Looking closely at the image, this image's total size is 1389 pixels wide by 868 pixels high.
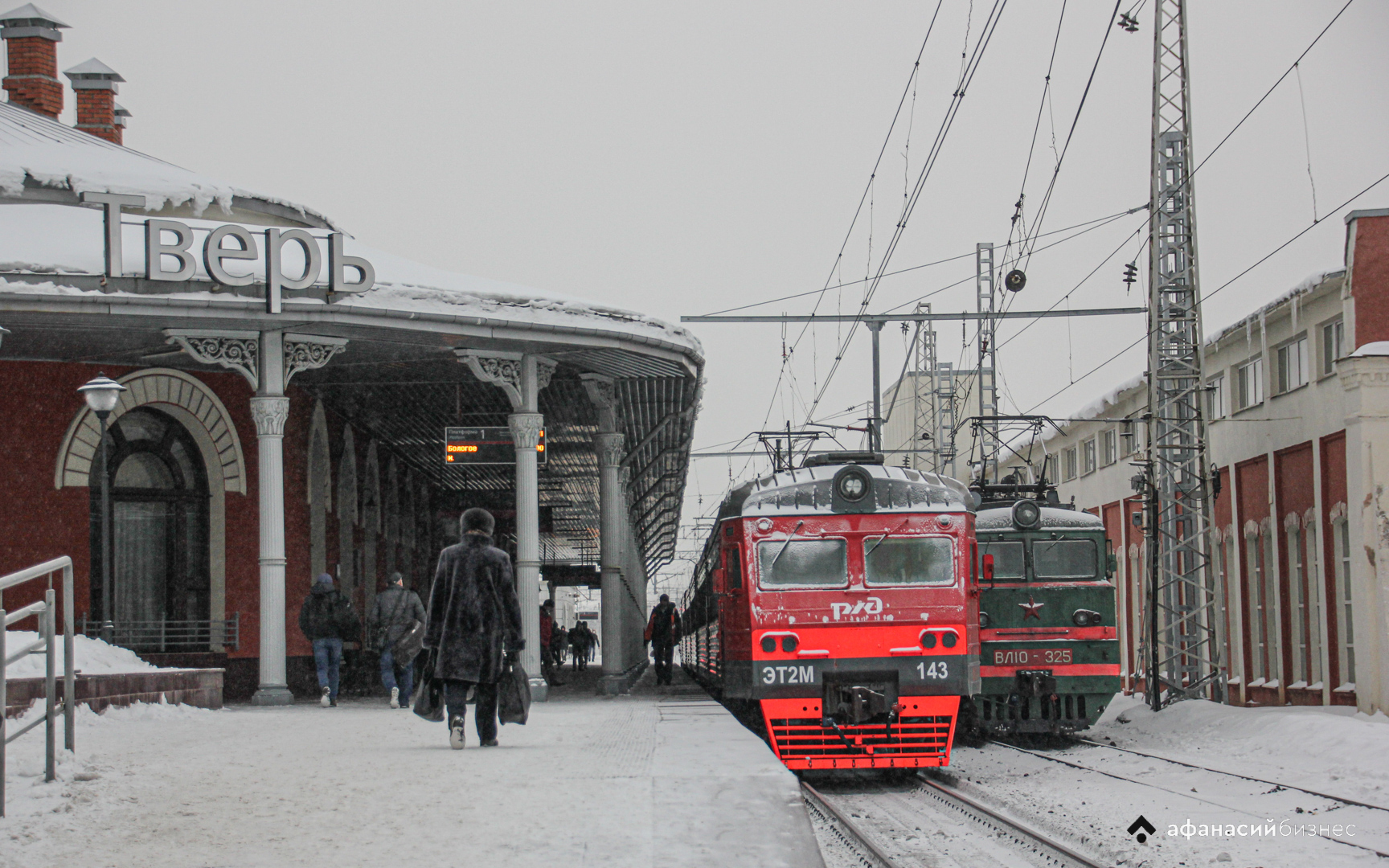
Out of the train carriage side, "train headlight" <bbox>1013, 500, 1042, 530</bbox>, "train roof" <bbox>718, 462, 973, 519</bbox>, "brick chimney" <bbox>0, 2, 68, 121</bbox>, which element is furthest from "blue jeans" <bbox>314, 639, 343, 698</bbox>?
"brick chimney" <bbox>0, 2, 68, 121</bbox>

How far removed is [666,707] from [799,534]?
226cm

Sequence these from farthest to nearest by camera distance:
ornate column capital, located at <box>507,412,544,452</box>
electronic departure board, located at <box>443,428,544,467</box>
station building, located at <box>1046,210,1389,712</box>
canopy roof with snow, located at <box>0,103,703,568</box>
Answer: station building, located at <box>1046,210,1389,712</box> → electronic departure board, located at <box>443,428,544,467</box> → ornate column capital, located at <box>507,412,544,452</box> → canopy roof with snow, located at <box>0,103,703,568</box>

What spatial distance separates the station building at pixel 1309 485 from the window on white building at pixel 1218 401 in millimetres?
47

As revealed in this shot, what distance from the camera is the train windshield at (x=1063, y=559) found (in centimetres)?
1731

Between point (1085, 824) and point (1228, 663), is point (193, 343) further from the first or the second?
point (1228, 663)

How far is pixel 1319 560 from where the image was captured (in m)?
21.6

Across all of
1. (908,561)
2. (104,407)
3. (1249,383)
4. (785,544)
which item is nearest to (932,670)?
(908,561)

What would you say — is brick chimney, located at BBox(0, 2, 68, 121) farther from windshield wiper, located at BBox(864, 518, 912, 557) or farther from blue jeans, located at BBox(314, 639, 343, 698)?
windshield wiper, located at BBox(864, 518, 912, 557)

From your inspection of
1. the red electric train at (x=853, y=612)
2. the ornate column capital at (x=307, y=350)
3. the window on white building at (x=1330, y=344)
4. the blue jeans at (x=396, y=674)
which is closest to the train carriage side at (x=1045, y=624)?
the red electric train at (x=853, y=612)

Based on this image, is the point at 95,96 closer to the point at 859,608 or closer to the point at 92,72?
the point at 92,72

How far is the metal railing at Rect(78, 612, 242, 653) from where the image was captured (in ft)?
65.6

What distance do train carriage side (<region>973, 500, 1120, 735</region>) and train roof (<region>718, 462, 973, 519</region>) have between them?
12.4 ft

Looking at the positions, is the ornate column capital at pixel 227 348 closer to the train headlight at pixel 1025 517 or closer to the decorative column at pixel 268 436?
the decorative column at pixel 268 436

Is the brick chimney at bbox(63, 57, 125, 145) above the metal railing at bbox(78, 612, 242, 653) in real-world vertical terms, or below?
above
